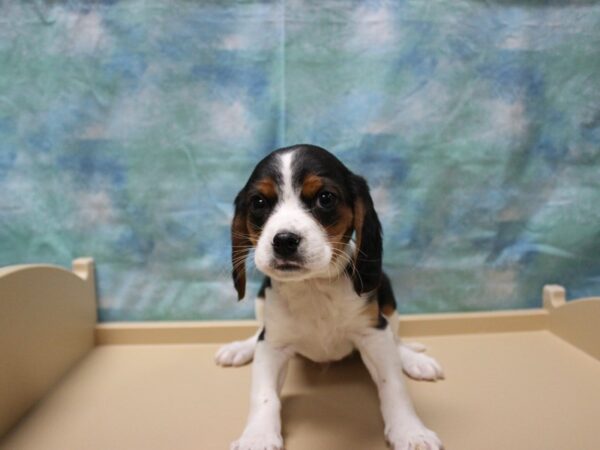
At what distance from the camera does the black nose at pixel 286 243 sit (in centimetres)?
138

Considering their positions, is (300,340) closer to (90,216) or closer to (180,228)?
(180,228)

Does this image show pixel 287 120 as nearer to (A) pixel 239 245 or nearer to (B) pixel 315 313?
(A) pixel 239 245

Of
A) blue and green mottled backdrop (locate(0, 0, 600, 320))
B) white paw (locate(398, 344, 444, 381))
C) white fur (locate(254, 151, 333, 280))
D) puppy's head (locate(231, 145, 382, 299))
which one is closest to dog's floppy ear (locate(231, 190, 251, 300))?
puppy's head (locate(231, 145, 382, 299))

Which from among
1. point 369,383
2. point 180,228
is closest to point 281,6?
point 180,228

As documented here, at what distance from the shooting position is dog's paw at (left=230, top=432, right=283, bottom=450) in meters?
1.39

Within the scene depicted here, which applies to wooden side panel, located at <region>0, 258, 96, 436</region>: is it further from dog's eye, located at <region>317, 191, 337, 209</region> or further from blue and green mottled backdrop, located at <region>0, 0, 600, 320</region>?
dog's eye, located at <region>317, 191, 337, 209</region>

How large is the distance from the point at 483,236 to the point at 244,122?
128cm

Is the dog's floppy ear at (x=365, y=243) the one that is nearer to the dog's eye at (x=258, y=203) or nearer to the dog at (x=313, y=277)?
the dog at (x=313, y=277)

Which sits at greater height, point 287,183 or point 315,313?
point 287,183

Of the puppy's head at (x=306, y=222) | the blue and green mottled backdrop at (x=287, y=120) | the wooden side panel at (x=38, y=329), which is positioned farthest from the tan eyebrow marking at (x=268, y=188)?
the wooden side panel at (x=38, y=329)

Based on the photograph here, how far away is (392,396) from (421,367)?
1.39ft

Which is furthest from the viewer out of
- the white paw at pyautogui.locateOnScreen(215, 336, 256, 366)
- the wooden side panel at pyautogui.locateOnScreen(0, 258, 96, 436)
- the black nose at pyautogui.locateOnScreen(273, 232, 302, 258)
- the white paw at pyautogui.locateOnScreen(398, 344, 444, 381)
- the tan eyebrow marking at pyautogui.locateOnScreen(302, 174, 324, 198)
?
the white paw at pyautogui.locateOnScreen(215, 336, 256, 366)

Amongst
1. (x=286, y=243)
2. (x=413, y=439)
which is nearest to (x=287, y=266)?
(x=286, y=243)

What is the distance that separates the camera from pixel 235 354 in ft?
6.91
